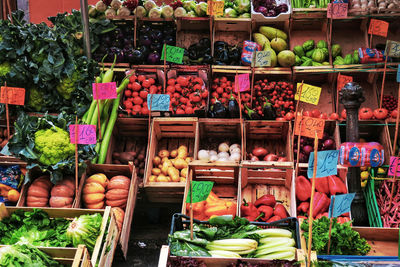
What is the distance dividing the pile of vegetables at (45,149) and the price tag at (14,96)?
408 mm

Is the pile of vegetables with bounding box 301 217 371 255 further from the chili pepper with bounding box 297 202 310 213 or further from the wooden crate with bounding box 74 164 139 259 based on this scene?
the wooden crate with bounding box 74 164 139 259

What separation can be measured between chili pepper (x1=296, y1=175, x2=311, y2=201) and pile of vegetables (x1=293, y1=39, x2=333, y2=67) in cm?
167

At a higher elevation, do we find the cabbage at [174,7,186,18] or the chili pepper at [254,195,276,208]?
the cabbage at [174,7,186,18]

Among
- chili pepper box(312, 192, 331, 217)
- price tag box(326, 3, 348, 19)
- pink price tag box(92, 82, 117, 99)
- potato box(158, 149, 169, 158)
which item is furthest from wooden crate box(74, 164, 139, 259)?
price tag box(326, 3, 348, 19)

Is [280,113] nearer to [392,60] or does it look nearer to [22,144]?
[392,60]

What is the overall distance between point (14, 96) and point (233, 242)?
8.66ft

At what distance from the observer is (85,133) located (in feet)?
11.1

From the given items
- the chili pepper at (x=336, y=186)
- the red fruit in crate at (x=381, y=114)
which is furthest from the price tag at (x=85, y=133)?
the red fruit in crate at (x=381, y=114)

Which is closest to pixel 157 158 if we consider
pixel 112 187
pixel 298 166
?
pixel 112 187

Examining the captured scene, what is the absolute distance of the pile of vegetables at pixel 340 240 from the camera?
105 inches

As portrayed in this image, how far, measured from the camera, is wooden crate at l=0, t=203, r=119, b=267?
2.77 metres

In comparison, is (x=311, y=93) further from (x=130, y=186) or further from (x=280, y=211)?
(x=130, y=186)

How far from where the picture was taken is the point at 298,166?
382 centimetres

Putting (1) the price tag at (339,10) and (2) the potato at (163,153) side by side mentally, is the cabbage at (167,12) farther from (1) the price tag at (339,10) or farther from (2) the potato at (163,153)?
(1) the price tag at (339,10)
